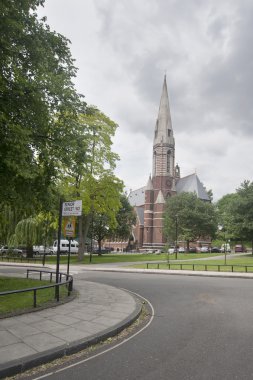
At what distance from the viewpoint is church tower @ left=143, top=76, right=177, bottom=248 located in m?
90.2

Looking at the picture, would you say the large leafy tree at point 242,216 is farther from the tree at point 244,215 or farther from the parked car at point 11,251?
the parked car at point 11,251

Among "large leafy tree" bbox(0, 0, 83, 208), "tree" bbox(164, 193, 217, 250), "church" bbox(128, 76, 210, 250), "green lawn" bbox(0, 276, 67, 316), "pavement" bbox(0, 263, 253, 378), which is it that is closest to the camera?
"pavement" bbox(0, 263, 253, 378)

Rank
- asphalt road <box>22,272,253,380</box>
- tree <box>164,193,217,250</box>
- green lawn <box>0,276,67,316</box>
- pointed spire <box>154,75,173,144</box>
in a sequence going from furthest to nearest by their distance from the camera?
pointed spire <box>154,75,173,144</box>, tree <box>164,193,217,250</box>, green lawn <box>0,276,67,316</box>, asphalt road <box>22,272,253,380</box>

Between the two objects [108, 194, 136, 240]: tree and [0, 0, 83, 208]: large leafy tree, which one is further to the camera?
[108, 194, 136, 240]: tree

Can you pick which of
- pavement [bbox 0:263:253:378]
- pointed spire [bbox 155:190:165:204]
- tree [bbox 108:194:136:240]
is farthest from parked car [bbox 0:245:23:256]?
pointed spire [bbox 155:190:165:204]

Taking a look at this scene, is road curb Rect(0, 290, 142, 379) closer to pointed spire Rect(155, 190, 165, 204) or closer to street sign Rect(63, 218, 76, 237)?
street sign Rect(63, 218, 76, 237)

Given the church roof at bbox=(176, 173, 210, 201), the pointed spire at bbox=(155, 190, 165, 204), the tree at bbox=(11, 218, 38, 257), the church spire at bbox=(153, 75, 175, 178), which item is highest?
the church spire at bbox=(153, 75, 175, 178)

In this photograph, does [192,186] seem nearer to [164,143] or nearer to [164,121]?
[164,143]

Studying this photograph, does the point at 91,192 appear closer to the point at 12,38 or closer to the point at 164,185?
the point at 12,38

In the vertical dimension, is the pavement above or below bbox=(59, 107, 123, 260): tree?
below

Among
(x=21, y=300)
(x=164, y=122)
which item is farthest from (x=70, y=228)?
(x=164, y=122)

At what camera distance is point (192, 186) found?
95.7m

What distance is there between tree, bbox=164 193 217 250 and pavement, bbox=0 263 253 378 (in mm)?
61155

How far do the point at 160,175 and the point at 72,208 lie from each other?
264 feet
